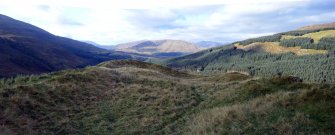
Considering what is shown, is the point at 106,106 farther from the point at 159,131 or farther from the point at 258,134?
the point at 258,134

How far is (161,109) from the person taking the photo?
79.2 feet

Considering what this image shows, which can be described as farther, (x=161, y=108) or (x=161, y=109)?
(x=161, y=108)

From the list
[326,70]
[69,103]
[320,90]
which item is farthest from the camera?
[326,70]

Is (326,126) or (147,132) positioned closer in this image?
(326,126)

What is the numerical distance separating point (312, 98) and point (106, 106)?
1568 cm

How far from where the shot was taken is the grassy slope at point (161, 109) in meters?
15.1

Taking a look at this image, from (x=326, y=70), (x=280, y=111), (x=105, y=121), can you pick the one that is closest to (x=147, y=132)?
(x=105, y=121)

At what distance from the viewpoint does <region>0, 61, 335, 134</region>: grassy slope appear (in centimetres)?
1511

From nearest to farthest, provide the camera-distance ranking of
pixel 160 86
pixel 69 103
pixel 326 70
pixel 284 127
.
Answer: pixel 284 127
pixel 69 103
pixel 160 86
pixel 326 70

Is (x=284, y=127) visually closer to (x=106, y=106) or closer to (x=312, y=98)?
(x=312, y=98)

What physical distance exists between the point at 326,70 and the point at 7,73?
555 feet

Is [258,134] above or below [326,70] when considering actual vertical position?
above

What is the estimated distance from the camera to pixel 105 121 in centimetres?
2216

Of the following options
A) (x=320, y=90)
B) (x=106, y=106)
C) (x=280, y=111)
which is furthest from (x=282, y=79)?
(x=106, y=106)
